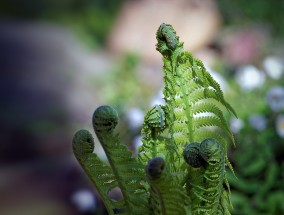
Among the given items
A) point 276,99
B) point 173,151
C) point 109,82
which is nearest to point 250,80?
point 276,99

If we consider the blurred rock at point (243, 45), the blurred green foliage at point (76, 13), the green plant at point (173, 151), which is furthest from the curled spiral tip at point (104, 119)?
the blurred green foliage at point (76, 13)

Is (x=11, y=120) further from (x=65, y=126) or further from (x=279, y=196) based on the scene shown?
(x=279, y=196)

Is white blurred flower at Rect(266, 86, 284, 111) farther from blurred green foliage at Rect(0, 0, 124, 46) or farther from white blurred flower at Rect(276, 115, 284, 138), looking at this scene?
blurred green foliage at Rect(0, 0, 124, 46)

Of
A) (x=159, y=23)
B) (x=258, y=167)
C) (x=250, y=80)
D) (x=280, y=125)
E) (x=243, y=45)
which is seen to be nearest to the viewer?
(x=258, y=167)

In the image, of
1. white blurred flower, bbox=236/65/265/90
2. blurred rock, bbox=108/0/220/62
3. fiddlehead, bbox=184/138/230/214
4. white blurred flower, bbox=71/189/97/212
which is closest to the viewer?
fiddlehead, bbox=184/138/230/214

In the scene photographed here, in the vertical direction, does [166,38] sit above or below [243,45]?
below

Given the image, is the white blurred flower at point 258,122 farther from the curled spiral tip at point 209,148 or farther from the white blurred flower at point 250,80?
the curled spiral tip at point 209,148

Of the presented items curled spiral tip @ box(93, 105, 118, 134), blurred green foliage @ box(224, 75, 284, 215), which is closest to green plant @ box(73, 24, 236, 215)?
curled spiral tip @ box(93, 105, 118, 134)

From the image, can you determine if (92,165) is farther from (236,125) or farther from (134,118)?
(134,118)
